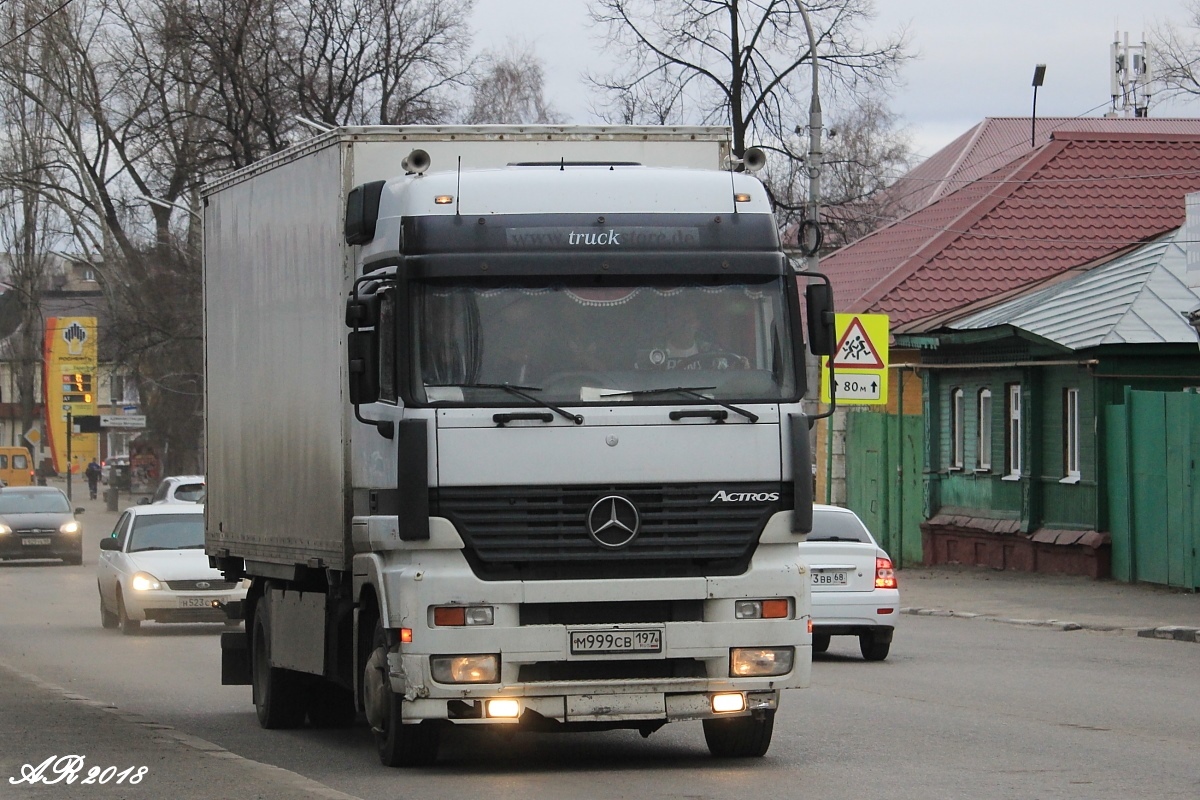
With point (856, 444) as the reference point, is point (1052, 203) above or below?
above

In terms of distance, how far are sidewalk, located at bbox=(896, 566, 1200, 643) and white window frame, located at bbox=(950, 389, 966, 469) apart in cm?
339

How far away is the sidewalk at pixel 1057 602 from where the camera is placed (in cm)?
2181

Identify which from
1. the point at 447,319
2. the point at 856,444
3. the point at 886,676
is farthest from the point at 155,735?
the point at 856,444

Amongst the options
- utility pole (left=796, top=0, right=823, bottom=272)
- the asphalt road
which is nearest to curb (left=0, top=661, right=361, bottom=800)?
the asphalt road

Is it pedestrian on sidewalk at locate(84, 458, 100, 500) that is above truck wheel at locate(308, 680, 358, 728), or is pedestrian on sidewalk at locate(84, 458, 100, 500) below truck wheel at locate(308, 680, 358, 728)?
below

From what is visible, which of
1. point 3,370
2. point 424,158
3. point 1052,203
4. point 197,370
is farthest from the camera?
point 3,370

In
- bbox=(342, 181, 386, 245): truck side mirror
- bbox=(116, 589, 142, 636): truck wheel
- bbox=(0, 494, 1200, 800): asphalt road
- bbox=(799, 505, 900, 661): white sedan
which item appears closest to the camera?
bbox=(0, 494, 1200, 800): asphalt road

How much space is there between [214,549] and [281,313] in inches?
104

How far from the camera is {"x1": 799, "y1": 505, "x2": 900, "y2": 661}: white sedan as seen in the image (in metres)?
18.3

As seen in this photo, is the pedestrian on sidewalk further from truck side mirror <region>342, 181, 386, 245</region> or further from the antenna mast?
truck side mirror <region>342, 181, 386, 245</region>

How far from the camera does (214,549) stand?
14391 millimetres

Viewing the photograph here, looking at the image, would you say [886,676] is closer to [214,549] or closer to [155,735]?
[214,549]

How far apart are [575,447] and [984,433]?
2427 centimetres

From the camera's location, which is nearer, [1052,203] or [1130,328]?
[1130,328]
